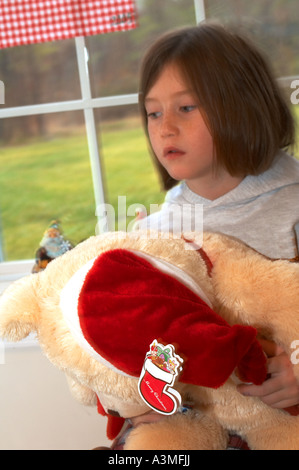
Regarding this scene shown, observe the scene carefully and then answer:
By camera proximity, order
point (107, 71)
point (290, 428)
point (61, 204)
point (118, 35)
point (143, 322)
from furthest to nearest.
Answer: point (61, 204) → point (118, 35) → point (107, 71) → point (290, 428) → point (143, 322)

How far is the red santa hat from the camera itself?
78 centimetres

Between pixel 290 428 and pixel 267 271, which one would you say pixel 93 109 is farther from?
pixel 290 428

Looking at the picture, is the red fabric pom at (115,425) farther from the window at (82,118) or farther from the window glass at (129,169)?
the window glass at (129,169)

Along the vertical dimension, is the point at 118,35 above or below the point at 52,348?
above

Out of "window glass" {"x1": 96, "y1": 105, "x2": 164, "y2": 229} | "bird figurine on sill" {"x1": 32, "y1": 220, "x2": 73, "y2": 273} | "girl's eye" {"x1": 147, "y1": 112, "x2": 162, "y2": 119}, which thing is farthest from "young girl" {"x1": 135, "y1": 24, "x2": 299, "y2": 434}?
"window glass" {"x1": 96, "y1": 105, "x2": 164, "y2": 229}

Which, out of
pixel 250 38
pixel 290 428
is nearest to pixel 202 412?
pixel 290 428

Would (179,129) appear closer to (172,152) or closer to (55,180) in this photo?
(172,152)

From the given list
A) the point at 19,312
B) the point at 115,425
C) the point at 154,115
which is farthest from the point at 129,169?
the point at 19,312

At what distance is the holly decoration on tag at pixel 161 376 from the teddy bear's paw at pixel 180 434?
144 millimetres

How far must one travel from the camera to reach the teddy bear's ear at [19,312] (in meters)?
0.85

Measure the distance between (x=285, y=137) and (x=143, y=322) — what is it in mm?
530

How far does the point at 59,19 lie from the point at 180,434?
1.05 meters

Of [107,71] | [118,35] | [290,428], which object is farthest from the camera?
[118,35]

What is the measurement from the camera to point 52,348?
0.85 meters
